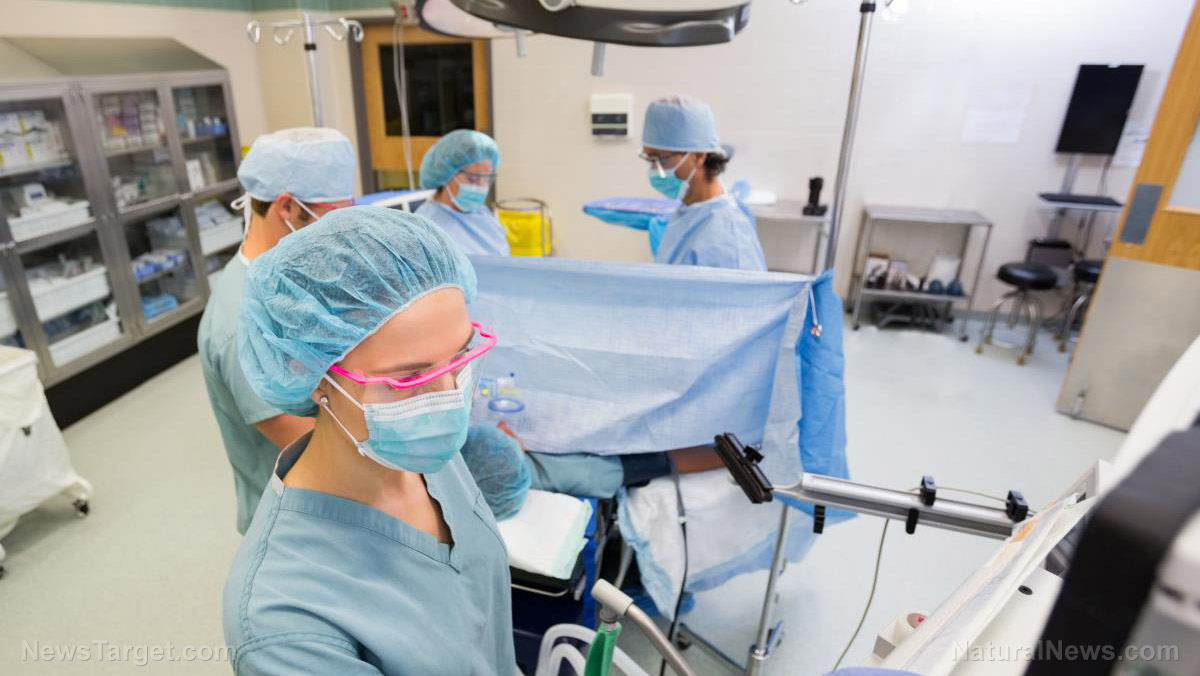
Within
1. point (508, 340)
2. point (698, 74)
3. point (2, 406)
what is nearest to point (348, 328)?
point (508, 340)

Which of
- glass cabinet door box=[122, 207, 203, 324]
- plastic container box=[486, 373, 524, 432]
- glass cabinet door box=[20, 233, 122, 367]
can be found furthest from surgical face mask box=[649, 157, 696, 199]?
glass cabinet door box=[122, 207, 203, 324]

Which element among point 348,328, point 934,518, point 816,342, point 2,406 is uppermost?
point 348,328

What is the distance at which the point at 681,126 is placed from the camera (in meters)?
2.24

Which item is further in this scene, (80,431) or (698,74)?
(698,74)

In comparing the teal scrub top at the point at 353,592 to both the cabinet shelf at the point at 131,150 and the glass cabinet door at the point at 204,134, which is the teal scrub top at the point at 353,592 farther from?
the glass cabinet door at the point at 204,134

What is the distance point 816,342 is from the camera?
1.54 m

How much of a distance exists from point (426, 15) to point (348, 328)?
82cm

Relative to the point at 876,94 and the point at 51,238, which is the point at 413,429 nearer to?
the point at 51,238

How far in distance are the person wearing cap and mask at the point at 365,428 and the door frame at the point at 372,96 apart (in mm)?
4059

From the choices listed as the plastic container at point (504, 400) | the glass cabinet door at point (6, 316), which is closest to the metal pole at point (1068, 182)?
the plastic container at point (504, 400)

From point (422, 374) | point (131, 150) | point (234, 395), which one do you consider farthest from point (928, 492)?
point (131, 150)

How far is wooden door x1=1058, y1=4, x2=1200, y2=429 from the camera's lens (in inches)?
104

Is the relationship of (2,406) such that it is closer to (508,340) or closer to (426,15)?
(508,340)

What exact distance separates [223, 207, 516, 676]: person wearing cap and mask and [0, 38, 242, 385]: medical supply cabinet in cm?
287
